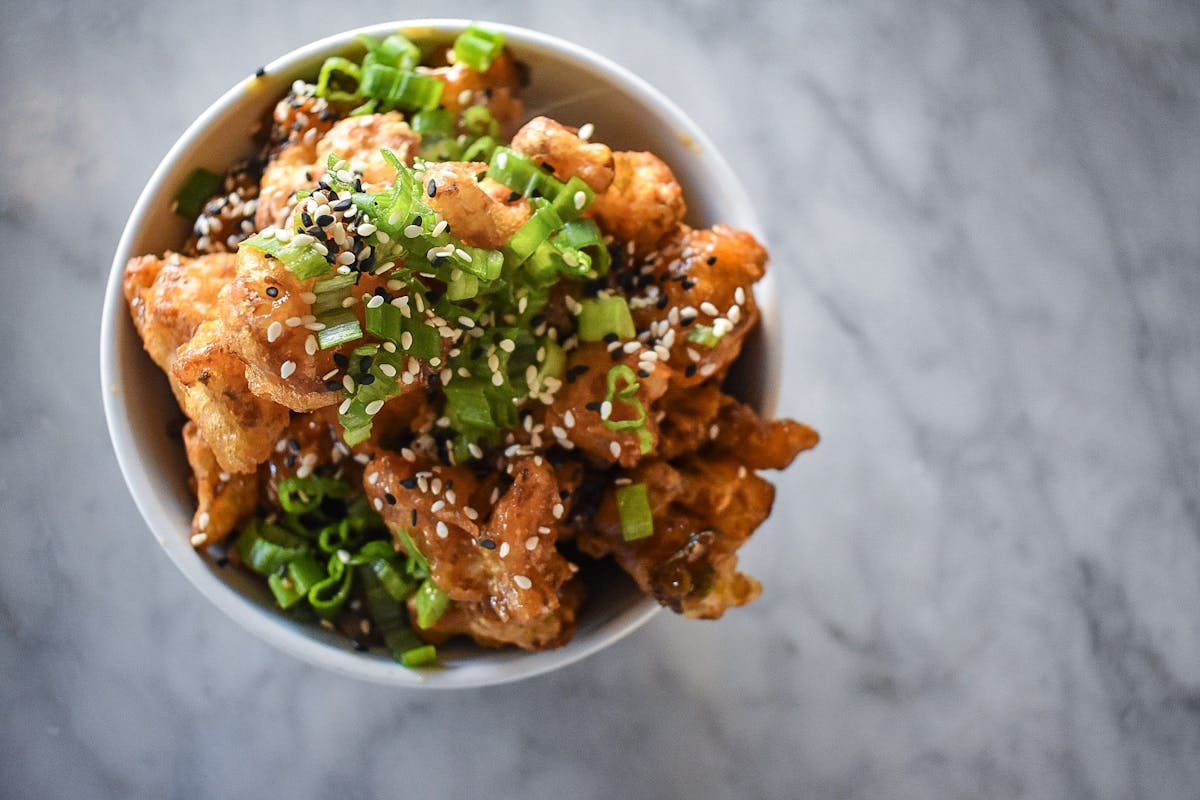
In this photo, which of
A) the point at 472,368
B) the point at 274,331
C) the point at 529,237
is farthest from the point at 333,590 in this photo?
the point at 529,237

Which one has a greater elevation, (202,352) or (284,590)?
(202,352)

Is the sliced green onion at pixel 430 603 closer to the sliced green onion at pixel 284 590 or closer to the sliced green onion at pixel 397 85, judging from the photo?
the sliced green onion at pixel 284 590

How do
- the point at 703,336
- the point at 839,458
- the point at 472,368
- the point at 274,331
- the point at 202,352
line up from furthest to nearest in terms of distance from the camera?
the point at 839,458 < the point at 703,336 < the point at 472,368 < the point at 202,352 < the point at 274,331

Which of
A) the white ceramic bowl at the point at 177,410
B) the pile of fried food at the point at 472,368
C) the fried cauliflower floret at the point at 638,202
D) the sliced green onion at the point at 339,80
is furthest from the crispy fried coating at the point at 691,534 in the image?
the sliced green onion at the point at 339,80

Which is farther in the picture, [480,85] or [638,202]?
[480,85]

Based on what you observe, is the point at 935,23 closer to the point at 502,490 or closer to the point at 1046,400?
the point at 1046,400

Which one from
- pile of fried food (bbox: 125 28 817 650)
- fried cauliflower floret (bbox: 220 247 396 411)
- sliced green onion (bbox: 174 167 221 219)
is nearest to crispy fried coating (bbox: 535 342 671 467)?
pile of fried food (bbox: 125 28 817 650)

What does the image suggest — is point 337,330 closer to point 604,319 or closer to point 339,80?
point 604,319
